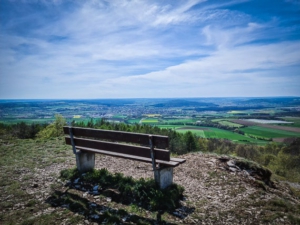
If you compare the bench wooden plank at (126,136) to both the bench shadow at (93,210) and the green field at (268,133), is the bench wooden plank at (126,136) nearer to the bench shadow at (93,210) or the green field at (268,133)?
the bench shadow at (93,210)

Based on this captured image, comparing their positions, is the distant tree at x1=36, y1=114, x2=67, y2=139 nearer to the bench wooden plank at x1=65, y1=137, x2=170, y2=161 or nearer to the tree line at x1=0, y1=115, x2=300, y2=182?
the tree line at x1=0, y1=115, x2=300, y2=182

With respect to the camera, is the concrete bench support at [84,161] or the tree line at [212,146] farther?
the tree line at [212,146]

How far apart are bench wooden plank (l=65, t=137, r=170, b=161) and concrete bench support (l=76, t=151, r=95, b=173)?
0.41 m

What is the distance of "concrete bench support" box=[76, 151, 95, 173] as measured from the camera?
24.0 feet

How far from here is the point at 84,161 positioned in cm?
746

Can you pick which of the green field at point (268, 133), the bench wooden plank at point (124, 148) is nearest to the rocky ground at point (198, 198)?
the bench wooden plank at point (124, 148)

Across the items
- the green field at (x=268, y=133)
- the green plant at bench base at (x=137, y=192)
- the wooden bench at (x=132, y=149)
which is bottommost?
the green field at (x=268, y=133)

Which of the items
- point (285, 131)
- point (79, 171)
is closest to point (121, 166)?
point (79, 171)

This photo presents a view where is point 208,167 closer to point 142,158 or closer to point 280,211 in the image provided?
point 280,211

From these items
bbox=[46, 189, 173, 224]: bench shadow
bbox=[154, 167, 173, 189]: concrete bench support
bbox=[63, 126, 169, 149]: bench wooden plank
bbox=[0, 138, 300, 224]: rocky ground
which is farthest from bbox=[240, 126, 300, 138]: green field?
bbox=[46, 189, 173, 224]: bench shadow

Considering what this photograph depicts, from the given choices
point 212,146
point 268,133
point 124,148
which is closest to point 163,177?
point 124,148

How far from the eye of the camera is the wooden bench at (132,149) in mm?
5465

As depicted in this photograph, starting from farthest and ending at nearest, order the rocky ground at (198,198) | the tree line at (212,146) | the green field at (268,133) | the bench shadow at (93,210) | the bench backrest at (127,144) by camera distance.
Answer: the green field at (268,133)
the tree line at (212,146)
the bench backrest at (127,144)
the rocky ground at (198,198)
the bench shadow at (93,210)

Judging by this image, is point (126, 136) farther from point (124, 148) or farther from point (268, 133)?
point (268, 133)
